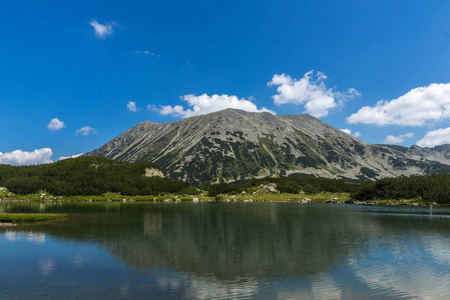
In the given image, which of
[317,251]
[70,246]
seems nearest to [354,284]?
[317,251]

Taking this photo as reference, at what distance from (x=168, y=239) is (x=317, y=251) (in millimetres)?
25785

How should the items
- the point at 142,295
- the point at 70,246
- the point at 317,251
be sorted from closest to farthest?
the point at 142,295
the point at 317,251
the point at 70,246

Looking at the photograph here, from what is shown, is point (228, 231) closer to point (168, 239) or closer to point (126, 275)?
point (168, 239)

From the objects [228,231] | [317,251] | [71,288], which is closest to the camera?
[71,288]

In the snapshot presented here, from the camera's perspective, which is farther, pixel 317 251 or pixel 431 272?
pixel 317 251

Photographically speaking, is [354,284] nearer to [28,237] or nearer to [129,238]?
[129,238]

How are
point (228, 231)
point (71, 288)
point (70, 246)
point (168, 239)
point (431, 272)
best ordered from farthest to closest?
point (228, 231)
point (168, 239)
point (70, 246)
point (431, 272)
point (71, 288)

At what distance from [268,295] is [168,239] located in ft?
103

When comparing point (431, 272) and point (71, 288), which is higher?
point (71, 288)

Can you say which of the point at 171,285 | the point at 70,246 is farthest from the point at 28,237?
the point at 171,285

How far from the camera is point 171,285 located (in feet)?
87.0

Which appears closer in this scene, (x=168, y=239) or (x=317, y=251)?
(x=317, y=251)

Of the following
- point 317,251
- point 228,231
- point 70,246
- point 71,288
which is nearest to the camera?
point 71,288

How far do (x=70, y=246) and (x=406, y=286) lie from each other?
1814 inches
